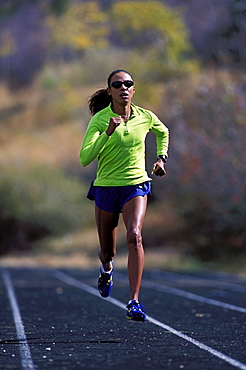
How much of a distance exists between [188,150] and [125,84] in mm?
28365

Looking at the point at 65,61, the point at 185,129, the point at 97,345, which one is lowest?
the point at 97,345

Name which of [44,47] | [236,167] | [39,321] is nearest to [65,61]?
→ [44,47]

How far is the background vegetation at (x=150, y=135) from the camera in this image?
3609 cm

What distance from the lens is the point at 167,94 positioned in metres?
47.7

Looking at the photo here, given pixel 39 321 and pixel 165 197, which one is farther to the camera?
pixel 165 197

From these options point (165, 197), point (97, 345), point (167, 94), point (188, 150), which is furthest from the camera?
point (167, 94)

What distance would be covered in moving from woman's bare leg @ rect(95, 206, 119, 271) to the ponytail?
111cm

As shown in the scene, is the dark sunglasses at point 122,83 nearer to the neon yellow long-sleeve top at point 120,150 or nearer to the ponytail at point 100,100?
the neon yellow long-sleeve top at point 120,150

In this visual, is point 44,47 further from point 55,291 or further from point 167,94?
point 55,291

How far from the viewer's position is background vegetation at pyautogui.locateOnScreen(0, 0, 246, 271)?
36094 mm

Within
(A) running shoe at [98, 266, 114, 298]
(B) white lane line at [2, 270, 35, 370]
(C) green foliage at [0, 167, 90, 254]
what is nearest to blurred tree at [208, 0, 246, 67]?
(C) green foliage at [0, 167, 90, 254]

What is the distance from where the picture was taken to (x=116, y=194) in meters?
9.75

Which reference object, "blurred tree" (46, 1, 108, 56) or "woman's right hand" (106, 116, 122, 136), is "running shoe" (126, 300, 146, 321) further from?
"blurred tree" (46, 1, 108, 56)

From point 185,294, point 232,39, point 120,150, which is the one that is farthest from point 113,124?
point 232,39
